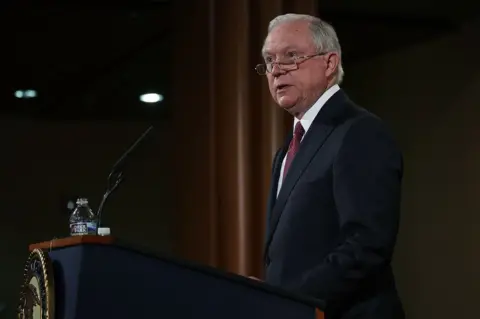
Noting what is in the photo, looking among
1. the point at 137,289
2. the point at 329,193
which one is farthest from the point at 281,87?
the point at 137,289

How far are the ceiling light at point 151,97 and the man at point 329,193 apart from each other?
12.3 ft

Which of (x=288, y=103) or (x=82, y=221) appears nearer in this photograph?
(x=82, y=221)

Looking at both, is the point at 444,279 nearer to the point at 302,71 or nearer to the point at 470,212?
the point at 470,212

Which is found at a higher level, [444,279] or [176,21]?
[176,21]

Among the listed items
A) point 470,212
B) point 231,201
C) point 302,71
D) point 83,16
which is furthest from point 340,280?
point 83,16

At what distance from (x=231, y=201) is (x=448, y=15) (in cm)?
181

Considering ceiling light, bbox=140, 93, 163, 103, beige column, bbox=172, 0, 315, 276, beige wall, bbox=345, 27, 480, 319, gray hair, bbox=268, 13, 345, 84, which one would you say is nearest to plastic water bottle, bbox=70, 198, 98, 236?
gray hair, bbox=268, 13, 345, 84

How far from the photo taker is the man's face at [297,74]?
5.70 ft

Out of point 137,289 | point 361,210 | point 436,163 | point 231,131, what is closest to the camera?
point 137,289

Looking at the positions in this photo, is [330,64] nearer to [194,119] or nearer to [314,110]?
[314,110]

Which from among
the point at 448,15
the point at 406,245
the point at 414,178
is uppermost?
the point at 448,15

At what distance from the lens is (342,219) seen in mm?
1541

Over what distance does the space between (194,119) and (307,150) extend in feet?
5.79

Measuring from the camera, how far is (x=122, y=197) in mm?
5738
